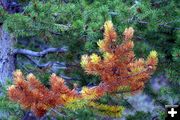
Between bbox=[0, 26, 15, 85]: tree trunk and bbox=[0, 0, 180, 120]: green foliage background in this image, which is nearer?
bbox=[0, 0, 180, 120]: green foliage background

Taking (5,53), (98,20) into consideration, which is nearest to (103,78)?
(98,20)

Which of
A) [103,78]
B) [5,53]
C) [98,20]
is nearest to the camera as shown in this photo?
[103,78]

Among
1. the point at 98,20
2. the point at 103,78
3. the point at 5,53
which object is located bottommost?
the point at 5,53

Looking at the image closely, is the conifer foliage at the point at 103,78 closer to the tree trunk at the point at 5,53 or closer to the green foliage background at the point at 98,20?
the green foliage background at the point at 98,20

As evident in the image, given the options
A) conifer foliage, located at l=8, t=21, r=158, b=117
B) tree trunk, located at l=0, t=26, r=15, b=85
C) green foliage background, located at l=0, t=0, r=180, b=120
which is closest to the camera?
conifer foliage, located at l=8, t=21, r=158, b=117

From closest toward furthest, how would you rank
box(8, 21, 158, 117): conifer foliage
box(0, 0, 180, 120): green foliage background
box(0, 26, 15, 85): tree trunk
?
box(8, 21, 158, 117): conifer foliage, box(0, 0, 180, 120): green foliage background, box(0, 26, 15, 85): tree trunk

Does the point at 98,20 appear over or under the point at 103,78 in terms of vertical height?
over

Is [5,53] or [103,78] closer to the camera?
[103,78]

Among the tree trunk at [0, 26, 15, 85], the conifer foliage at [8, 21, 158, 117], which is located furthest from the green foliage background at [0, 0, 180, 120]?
the tree trunk at [0, 26, 15, 85]

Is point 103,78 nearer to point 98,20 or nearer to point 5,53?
point 98,20

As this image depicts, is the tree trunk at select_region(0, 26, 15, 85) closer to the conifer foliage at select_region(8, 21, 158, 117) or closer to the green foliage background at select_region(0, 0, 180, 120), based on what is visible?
the green foliage background at select_region(0, 0, 180, 120)

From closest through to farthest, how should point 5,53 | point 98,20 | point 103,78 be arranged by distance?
point 103,78 < point 98,20 < point 5,53
